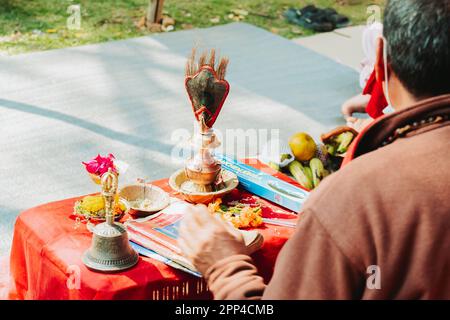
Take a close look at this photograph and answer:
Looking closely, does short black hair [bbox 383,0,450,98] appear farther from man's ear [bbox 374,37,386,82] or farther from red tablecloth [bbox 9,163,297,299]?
red tablecloth [bbox 9,163,297,299]

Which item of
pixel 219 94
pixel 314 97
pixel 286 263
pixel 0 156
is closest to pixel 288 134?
pixel 314 97

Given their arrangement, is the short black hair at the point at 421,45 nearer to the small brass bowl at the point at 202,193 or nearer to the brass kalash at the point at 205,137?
the brass kalash at the point at 205,137

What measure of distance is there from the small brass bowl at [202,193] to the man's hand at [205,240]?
88 centimetres

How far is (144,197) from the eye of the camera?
2.87m

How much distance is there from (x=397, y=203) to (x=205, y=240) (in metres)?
0.57

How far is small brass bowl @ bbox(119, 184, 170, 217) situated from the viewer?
2.79 metres

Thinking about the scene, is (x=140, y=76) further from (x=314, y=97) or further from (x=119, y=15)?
(x=119, y=15)

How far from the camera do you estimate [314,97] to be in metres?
6.11

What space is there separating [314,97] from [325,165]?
248cm

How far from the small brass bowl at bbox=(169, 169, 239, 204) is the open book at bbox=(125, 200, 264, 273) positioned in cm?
14

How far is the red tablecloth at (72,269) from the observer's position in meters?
A: 2.36

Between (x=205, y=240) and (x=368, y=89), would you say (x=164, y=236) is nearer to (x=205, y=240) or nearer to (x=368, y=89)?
(x=205, y=240)

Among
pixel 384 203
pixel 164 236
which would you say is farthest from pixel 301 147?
pixel 384 203

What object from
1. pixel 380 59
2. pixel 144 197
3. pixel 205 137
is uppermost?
pixel 380 59
